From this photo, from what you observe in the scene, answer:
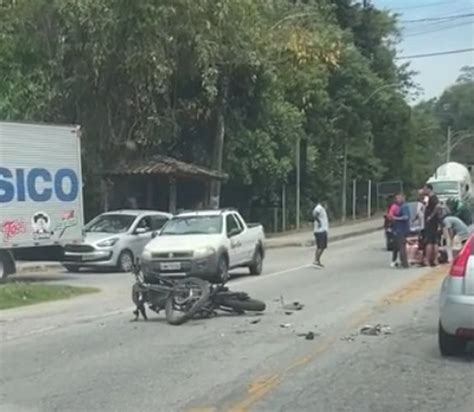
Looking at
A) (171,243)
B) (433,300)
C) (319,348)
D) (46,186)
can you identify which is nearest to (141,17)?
(46,186)

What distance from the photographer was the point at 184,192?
1564 inches

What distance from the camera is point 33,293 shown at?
720 inches

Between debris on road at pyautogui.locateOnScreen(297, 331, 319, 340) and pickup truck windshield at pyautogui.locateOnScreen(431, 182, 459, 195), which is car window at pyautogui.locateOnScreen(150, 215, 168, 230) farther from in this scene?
pickup truck windshield at pyautogui.locateOnScreen(431, 182, 459, 195)

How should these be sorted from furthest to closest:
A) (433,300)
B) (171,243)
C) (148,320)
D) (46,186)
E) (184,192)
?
(184,192)
(46,186)
(171,243)
(433,300)
(148,320)

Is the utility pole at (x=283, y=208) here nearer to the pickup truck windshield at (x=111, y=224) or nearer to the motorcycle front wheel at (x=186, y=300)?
the pickup truck windshield at (x=111, y=224)

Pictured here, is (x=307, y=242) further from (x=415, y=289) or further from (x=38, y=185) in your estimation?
(x=415, y=289)

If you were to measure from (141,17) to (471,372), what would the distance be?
22.3 metres

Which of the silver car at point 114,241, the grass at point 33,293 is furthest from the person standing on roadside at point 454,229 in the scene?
the silver car at point 114,241

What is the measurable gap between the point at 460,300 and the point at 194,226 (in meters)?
12.1

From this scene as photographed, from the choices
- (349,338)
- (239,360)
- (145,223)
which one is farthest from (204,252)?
(239,360)

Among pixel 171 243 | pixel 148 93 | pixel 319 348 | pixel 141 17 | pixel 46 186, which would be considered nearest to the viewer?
pixel 319 348

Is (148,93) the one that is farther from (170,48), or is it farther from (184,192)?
(184,192)

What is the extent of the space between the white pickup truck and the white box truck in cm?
290

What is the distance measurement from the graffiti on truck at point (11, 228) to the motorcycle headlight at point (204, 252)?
15.0ft
